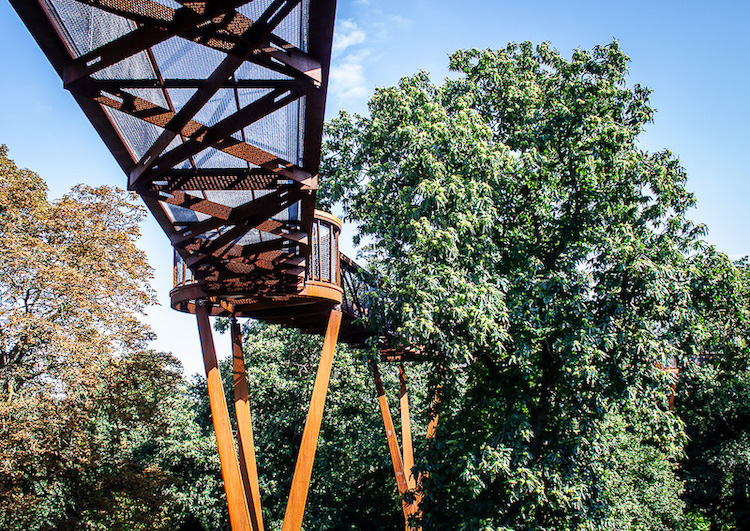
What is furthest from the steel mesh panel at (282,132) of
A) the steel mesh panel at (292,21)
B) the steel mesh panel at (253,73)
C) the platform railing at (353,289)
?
the platform railing at (353,289)

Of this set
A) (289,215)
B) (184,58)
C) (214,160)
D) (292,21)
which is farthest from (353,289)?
(292,21)

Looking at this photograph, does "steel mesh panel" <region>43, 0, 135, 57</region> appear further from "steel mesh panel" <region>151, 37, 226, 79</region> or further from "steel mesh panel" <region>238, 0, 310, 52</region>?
"steel mesh panel" <region>238, 0, 310, 52</region>

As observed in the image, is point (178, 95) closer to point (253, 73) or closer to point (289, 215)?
point (253, 73)

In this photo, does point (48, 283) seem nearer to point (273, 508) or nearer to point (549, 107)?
point (273, 508)

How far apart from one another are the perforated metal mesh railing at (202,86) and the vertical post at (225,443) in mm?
3277

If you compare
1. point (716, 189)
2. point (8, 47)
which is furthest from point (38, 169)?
point (716, 189)

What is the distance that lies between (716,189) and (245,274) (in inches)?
305

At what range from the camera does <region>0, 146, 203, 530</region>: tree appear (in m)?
11.6

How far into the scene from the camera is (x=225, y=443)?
789cm

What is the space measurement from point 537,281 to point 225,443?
18.8 feet

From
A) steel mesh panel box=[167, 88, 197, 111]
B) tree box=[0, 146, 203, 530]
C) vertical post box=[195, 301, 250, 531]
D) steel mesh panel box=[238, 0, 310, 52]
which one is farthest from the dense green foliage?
tree box=[0, 146, 203, 530]

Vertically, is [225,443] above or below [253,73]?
below

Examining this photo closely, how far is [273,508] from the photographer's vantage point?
1753 centimetres

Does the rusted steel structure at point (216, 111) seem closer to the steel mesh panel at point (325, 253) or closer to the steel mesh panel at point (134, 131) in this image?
the steel mesh panel at point (134, 131)
